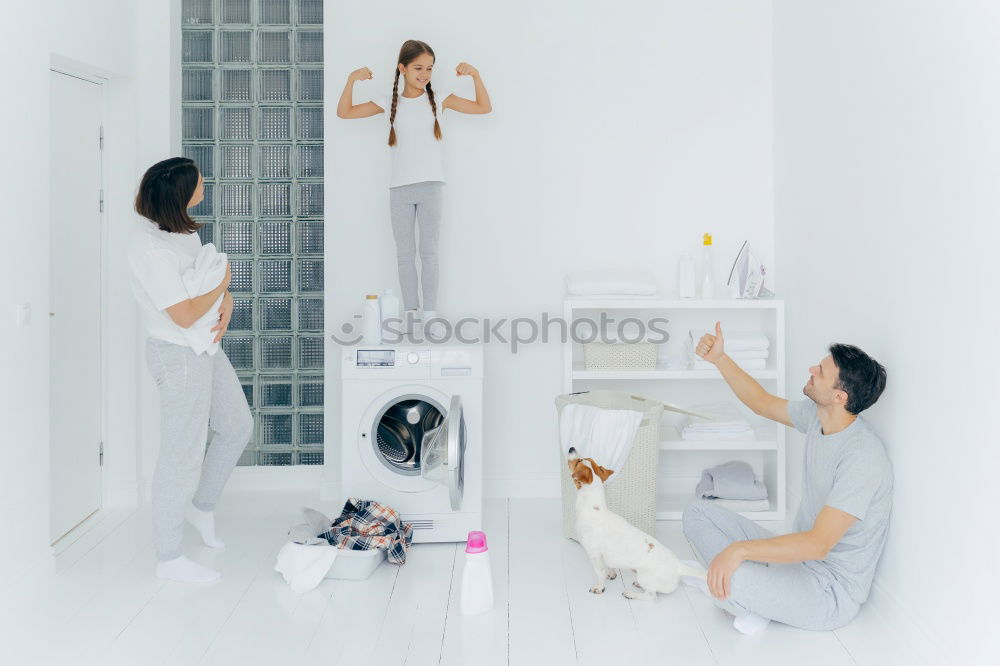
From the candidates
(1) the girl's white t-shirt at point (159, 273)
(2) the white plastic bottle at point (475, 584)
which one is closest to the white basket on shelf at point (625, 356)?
(2) the white plastic bottle at point (475, 584)

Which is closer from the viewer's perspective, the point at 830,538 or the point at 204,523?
the point at 830,538

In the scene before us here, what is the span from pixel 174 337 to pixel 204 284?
184mm

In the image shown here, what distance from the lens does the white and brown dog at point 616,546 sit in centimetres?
256

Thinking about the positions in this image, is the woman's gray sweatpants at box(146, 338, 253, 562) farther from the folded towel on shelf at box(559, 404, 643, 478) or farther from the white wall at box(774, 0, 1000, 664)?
the white wall at box(774, 0, 1000, 664)

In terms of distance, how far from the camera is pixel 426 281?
3613 millimetres

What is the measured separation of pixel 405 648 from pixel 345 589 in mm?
479

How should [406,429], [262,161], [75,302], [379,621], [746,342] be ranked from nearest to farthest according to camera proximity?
1. [379,621]
2. [406,429]
3. [75,302]
4. [746,342]
5. [262,161]

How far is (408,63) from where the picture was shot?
11.2 feet

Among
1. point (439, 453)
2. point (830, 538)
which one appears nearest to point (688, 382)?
point (439, 453)

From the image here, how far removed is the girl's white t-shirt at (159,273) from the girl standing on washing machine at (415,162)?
3.42 ft

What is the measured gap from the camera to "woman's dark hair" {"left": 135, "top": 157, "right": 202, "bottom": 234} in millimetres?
2654

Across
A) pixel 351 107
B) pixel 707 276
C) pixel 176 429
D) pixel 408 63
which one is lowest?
pixel 176 429

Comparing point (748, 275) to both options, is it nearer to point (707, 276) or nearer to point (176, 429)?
point (707, 276)

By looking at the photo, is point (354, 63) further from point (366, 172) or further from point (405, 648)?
point (405, 648)
